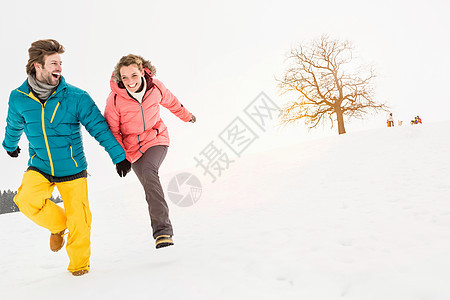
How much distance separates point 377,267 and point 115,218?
653 centimetres

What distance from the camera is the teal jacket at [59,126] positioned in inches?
116

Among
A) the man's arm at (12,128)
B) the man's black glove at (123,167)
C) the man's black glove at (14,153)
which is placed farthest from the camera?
the man's black glove at (14,153)

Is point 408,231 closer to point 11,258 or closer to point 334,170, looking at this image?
point 334,170

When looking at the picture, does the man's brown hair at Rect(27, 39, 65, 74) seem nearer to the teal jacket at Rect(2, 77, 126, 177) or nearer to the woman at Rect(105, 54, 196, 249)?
the teal jacket at Rect(2, 77, 126, 177)

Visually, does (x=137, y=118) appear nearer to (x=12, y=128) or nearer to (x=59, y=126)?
(x=59, y=126)

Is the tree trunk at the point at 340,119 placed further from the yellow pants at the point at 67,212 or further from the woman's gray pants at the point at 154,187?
the yellow pants at the point at 67,212

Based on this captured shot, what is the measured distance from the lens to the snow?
2449mm

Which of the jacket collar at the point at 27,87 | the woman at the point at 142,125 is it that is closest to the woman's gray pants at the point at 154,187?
the woman at the point at 142,125

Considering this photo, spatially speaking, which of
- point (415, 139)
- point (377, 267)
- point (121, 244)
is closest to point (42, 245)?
point (121, 244)

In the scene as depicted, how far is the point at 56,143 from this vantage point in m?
3.01

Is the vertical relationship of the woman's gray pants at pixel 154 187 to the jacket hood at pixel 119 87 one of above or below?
below

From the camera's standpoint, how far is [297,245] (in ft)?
11.5

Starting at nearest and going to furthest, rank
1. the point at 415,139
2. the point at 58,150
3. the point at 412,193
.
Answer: the point at 58,150
the point at 412,193
the point at 415,139

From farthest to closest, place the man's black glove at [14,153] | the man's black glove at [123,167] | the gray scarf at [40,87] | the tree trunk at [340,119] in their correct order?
the tree trunk at [340,119] < the man's black glove at [14,153] < the man's black glove at [123,167] < the gray scarf at [40,87]
